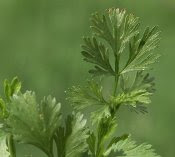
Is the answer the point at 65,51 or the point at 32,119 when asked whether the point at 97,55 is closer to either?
the point at 32,119

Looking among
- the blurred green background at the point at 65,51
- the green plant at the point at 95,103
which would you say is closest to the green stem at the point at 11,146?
the green plant at the point at 95,103

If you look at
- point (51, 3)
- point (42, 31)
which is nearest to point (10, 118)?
point (42, 31)

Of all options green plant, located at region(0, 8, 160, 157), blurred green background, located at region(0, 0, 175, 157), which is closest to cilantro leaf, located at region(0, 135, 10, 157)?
green plant, located at region(0, 8, 160, 157)

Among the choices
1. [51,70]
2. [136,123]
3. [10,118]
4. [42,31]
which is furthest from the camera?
[42,31]

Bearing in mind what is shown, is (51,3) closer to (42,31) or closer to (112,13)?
(42,31)

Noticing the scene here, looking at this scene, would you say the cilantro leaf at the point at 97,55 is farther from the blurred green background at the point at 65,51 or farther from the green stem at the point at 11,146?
the blurred green background at the point at 65,51
